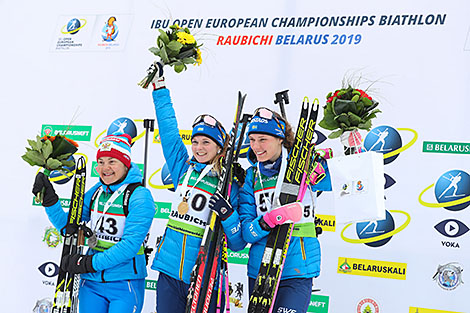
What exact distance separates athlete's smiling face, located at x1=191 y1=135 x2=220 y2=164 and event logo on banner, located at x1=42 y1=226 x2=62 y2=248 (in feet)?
7.71

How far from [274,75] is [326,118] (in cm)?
142

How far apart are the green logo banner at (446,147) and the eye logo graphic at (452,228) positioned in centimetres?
51

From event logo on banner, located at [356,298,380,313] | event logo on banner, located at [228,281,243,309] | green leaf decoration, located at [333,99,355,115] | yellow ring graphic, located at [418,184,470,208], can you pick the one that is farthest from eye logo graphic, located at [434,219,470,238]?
event logo on banner, located at [228,281,243,309]

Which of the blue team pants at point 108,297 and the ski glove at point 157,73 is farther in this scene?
the ski glove at point 157,73

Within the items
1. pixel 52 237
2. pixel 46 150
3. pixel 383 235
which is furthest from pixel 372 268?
pixel 52 237

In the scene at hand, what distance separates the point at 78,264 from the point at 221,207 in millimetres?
887

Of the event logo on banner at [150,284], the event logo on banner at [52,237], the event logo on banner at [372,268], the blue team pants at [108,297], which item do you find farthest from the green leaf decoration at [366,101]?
the event logo on banner at [52,237]

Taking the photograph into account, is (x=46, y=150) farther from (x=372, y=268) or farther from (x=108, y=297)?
(x=372, y=268)

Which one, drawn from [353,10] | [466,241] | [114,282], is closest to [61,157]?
[114,282]

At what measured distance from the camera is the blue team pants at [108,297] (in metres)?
2.98

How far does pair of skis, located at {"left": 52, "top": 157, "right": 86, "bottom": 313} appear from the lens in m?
3.05

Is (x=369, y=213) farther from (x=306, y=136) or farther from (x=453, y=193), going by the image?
(x=453, y=193)

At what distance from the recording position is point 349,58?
Result: 410 centimetres

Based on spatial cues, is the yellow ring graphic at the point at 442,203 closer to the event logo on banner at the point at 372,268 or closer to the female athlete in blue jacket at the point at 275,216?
the event logo on banner at the point at 372,268
